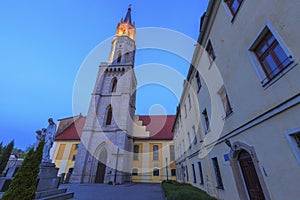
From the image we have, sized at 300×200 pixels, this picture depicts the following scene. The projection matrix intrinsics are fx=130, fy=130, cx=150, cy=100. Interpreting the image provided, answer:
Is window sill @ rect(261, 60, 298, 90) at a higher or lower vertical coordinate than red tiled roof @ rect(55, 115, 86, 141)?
lower

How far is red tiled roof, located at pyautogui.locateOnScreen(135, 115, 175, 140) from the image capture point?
28.7 metres

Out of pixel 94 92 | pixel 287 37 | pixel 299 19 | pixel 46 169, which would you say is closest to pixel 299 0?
pixel 299 19

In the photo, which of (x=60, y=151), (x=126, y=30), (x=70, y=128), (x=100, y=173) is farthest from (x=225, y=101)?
(x=126, y=30)

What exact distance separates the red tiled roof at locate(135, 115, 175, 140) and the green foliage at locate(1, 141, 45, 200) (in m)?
23.8

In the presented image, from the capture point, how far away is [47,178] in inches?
298

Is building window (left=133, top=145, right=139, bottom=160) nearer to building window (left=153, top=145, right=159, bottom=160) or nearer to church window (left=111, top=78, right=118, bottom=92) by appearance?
building window (left=153, top=145, right=159, bottom=160)

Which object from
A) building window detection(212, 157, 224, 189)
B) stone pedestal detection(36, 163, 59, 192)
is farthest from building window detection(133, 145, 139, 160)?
building window detection(212, 157, 224, 189)

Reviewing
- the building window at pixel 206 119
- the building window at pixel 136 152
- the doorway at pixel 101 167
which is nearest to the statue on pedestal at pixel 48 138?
the building window at pixel 206 119

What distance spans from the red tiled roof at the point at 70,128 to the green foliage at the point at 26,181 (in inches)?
984

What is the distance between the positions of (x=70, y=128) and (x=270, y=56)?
1454 inches

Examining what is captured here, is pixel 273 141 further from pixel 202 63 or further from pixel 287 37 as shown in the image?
pixel 202 63

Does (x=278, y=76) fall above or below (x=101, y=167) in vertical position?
above

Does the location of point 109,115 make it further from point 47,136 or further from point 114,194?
point 47,136

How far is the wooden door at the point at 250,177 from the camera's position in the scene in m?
4.36
